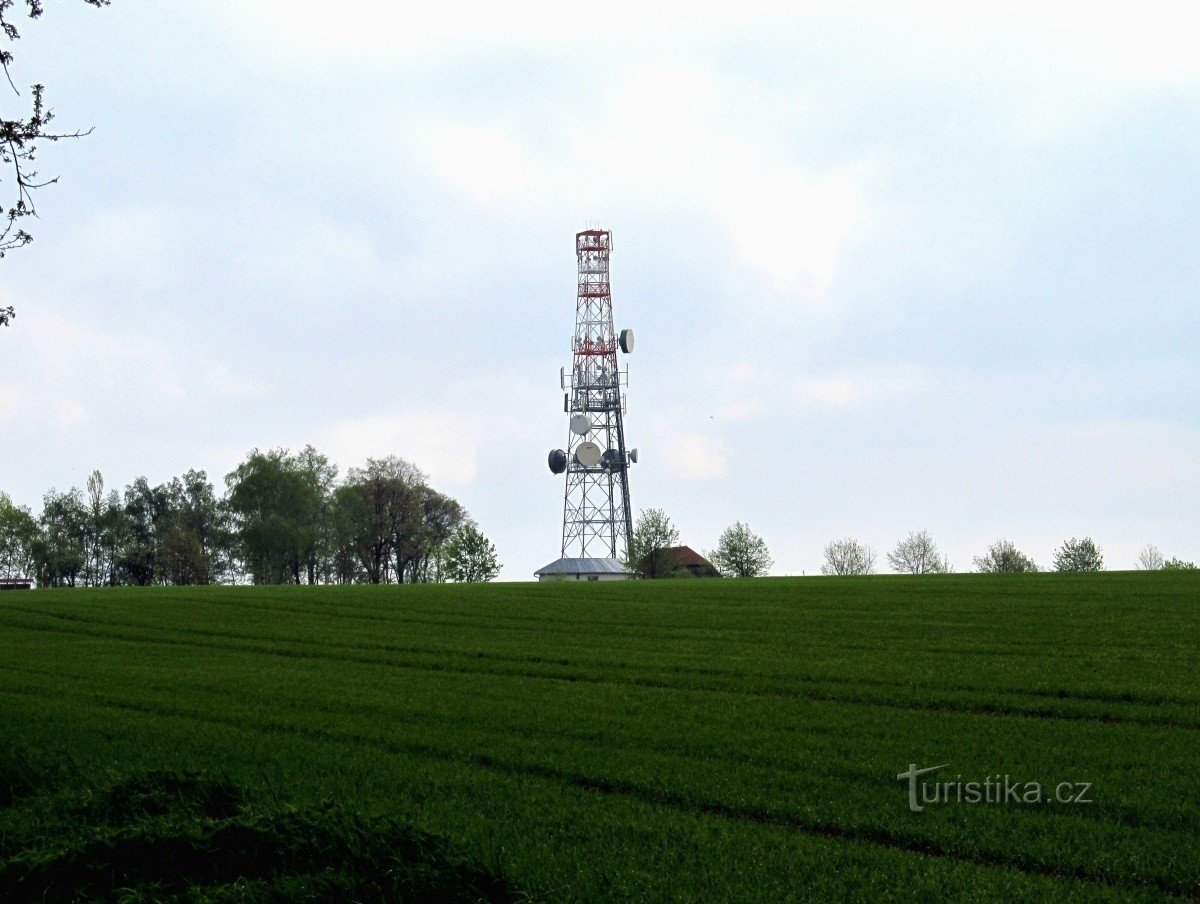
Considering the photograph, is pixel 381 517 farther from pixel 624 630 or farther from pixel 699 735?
pixel 699 735

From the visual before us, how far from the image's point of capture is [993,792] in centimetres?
1079

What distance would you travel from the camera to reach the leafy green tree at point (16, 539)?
105062 mm

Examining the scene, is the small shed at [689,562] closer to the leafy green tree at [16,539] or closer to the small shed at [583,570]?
the small shed at [583,570]

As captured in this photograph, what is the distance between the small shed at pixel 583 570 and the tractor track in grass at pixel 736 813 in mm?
61868

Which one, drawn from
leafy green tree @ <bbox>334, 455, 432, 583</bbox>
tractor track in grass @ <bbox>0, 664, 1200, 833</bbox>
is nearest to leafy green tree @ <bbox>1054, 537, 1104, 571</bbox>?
leafy green tree @ <bbox>334, 455, 432, 583</bbox>

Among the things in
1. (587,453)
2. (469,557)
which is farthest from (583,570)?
(469,557)

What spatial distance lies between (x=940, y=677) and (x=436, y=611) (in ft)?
73.7

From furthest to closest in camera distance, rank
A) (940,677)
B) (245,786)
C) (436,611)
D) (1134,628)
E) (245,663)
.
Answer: (436,611)
(1134,628)
(245,663)
(940,677)
(245,786)

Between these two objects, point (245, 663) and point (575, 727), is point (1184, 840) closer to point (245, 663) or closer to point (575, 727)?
point (575, 727)

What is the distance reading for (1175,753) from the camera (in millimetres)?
12562

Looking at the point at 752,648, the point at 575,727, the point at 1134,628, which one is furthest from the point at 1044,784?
the point at 1134,628

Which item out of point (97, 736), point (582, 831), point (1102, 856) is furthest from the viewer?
point (97, 736)

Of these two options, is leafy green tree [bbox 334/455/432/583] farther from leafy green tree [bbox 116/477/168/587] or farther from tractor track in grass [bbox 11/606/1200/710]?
tractor track in grass [bbox 11/606/1200/710]

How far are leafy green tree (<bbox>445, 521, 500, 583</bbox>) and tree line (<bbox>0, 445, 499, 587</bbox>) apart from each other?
0.32ft
